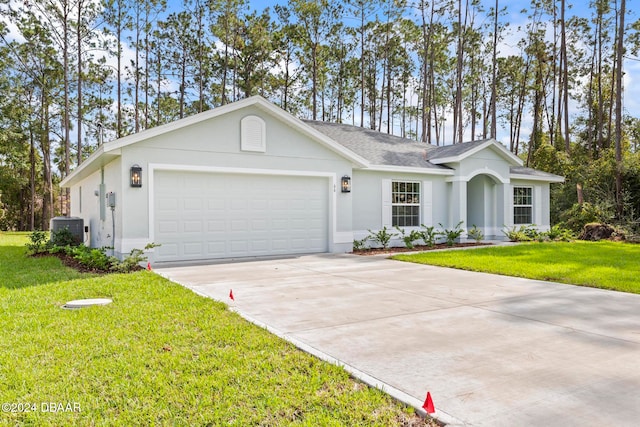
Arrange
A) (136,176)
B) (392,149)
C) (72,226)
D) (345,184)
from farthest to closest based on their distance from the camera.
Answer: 1. (392,149)
2. (72,226)
3. (345,184)
4. (136,176)

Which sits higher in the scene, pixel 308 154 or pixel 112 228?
pixel 308 154

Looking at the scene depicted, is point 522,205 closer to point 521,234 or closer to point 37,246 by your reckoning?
point 521,234

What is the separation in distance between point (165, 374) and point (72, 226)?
1277 cm

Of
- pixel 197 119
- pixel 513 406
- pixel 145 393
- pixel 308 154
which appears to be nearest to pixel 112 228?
pixel 197 119

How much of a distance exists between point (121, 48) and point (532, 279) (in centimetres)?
2674

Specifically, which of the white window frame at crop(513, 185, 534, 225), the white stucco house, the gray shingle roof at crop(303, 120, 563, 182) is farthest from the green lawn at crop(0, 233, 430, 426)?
the white window frame at crop(513, 185, 534, 225)

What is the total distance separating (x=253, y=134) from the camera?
10852 millimetres

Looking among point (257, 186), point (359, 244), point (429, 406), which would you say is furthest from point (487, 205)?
point (429, 406)

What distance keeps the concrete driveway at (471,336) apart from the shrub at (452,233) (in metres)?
6.11

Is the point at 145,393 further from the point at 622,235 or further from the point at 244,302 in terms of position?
the point at 622,235

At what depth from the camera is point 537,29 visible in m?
29.4

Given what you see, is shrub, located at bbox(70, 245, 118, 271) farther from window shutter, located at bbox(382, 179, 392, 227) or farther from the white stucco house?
window shutter, located at bbox(382, 179, 392, 227)

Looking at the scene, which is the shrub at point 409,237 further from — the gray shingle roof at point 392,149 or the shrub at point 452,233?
the gray shingle roof at point 392,149

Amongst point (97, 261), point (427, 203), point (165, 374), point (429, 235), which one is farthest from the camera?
point (427, 203)
